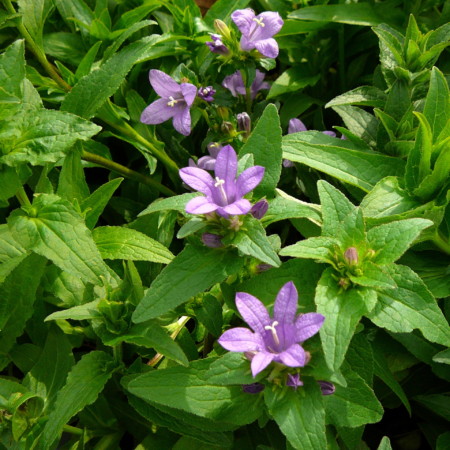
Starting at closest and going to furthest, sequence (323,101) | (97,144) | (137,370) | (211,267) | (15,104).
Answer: (211,267)
(15,104)
(137,370)
(97,144)
(323,101)

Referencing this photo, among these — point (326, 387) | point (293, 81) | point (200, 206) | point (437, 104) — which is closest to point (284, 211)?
point (200, 206)

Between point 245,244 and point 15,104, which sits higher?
point 15,104

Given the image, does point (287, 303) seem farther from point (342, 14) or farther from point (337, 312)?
point (342, 14)

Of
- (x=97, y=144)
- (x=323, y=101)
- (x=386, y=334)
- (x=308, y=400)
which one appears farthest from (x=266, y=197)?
(x=323, y=101)

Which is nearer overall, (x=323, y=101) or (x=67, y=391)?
(x=67, y=391)

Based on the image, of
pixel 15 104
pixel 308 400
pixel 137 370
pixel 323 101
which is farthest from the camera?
pixel 323 101

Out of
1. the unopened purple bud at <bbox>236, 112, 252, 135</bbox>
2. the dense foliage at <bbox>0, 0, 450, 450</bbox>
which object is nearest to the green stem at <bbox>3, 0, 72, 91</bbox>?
the dense foliage at <bbox>0, 0, 450, 450</bbox>

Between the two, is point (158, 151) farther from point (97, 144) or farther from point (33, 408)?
point (33, 408)
